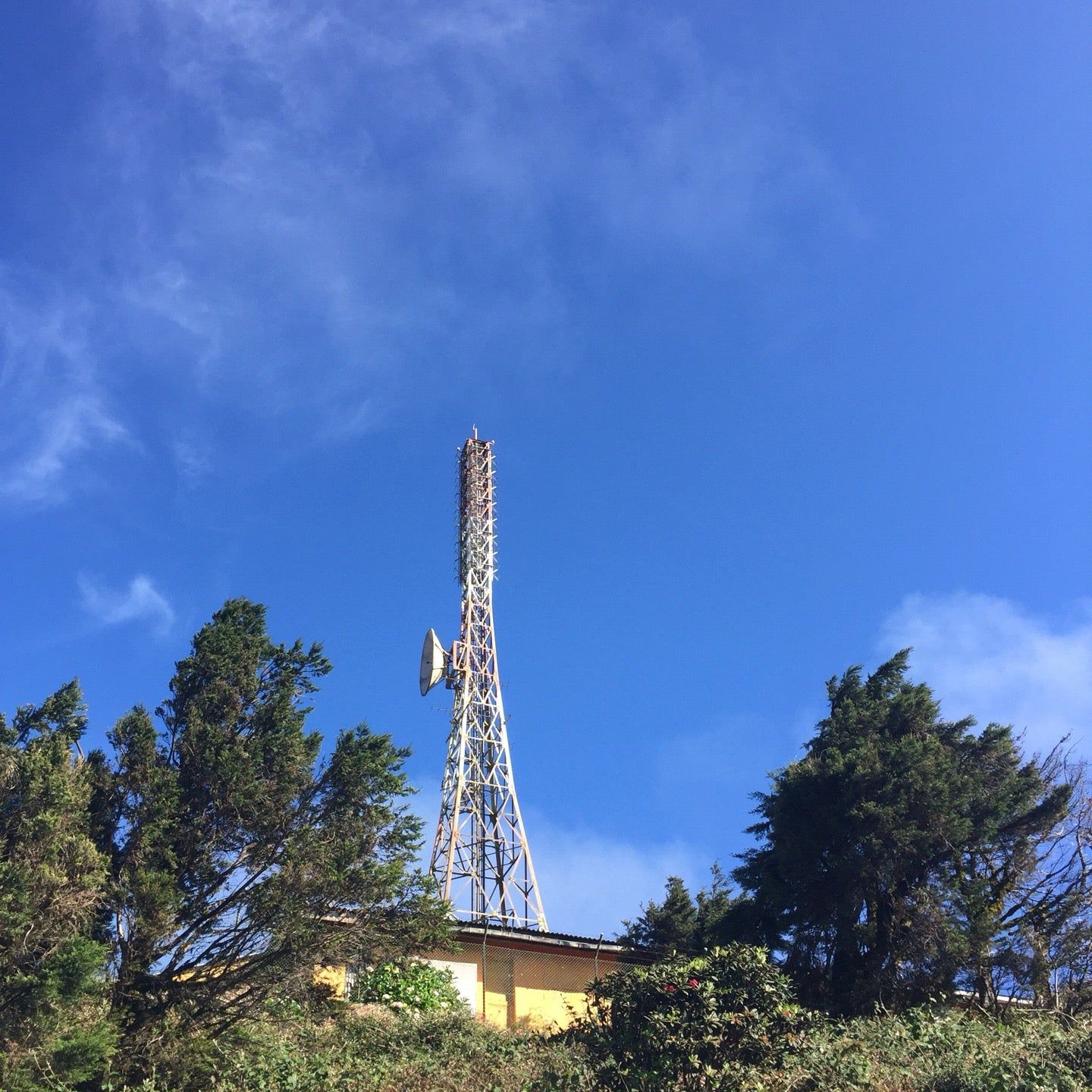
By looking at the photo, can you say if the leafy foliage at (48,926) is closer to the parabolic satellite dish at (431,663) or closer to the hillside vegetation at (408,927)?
the hillside vegetation at (408,927)

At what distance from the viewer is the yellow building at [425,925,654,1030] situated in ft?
63.8

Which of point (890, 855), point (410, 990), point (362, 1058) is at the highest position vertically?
point (890, 855)

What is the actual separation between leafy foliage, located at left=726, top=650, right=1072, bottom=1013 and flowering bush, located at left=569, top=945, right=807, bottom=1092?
9.27 metres

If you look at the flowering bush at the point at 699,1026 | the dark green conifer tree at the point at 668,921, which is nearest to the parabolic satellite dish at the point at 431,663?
the dark green conifer tree at the point at 668,921

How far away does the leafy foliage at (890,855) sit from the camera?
17875mm

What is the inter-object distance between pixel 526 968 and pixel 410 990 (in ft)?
11.7

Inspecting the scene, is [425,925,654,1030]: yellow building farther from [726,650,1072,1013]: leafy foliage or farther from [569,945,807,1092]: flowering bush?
[569,945,807,1092]: flowering bush

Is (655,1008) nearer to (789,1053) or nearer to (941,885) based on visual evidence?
(789,1053)

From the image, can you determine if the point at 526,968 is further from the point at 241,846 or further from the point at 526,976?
the point at 241,846

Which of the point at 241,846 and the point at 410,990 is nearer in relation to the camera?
the point at 241,846

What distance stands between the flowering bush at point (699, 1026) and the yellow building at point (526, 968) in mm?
9788

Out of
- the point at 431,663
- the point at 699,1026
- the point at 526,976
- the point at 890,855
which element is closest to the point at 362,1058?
the point at 699,1026

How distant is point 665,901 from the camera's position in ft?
97.5

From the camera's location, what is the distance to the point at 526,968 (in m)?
20.3
